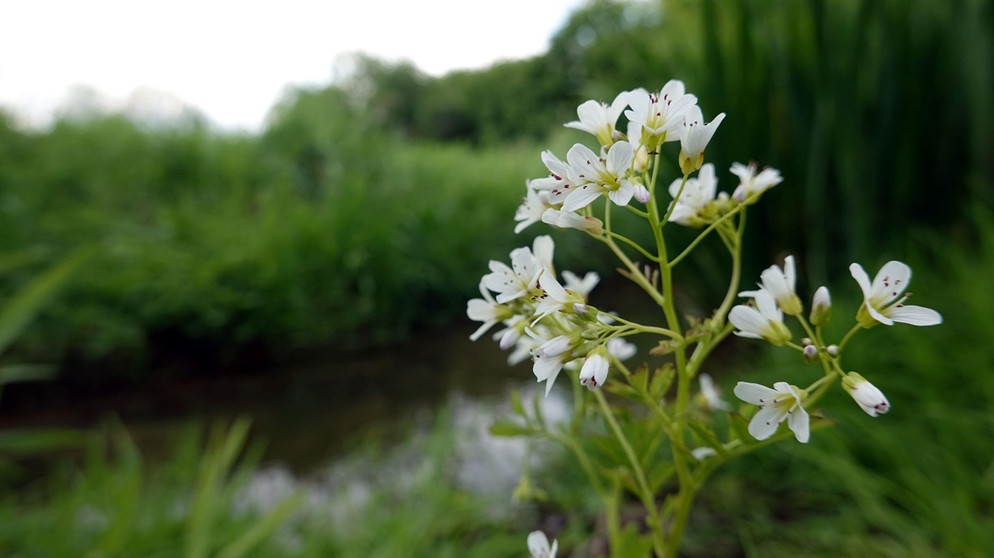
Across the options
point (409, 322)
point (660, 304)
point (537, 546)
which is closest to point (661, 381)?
point (660, 304)

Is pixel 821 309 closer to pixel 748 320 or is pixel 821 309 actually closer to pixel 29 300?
pixel 748 320

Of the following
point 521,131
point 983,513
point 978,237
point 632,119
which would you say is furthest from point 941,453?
point 521,131

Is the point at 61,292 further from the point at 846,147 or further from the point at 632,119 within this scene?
the point at 846,147

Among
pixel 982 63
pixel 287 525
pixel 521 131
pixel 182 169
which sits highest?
pixel 182 169

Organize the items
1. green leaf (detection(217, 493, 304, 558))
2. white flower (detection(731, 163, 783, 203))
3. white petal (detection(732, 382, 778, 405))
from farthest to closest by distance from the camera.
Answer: green leaf (detection(217, 493, 304, 558)) < white flower (detection(731, 163, 783, 203)) < white petal (detection(732, 382, 778, 405))

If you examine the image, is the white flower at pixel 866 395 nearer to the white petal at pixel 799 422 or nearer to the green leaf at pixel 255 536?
the white petal at pixel 799 422

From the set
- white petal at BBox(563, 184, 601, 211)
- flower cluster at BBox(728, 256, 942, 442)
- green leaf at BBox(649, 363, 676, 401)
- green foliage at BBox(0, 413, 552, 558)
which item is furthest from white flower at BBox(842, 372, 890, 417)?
green foliage at BBox(0, 413, 552, 558)

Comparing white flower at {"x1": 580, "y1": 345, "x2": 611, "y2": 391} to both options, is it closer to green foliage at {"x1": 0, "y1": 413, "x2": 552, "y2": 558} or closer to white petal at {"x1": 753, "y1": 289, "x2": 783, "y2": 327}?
white petal at {"x1": 753, "y1": 289, "x2": 783, "y2": 327}
